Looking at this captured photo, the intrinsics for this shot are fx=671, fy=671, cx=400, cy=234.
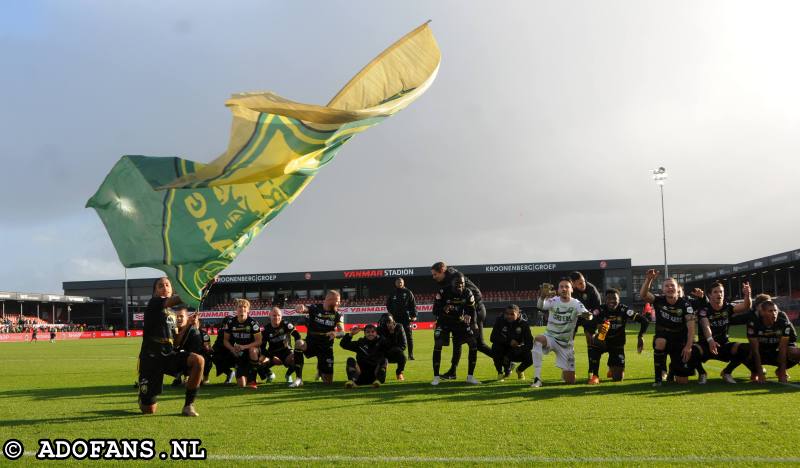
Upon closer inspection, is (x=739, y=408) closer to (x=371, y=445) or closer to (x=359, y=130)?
(x=371, y=445)

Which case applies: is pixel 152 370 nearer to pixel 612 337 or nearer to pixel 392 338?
pixel 392 338

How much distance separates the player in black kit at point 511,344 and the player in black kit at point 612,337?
1.20m

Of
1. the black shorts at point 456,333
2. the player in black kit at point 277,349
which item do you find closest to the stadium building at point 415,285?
the player in black kit at point 277,349

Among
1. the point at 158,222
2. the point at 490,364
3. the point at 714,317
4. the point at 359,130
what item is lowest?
the point at 490,364

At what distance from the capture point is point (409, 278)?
75000 mm

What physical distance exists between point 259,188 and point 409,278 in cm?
6527

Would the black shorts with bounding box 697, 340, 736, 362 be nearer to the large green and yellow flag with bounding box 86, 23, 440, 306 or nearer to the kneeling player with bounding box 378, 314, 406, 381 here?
the kneeling player with bounding box 378, 314, 406, 381

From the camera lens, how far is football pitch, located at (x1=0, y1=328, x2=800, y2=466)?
19.0ft

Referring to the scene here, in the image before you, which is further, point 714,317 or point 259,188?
point 714,317

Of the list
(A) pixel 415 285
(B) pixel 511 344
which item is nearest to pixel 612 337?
(B) pixel 511 344

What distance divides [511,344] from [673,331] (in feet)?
9.32

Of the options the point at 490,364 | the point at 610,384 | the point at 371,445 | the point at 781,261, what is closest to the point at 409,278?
the point at 781,261

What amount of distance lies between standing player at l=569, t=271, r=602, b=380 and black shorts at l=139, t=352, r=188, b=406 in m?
7.12

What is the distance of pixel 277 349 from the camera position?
42.0ft
